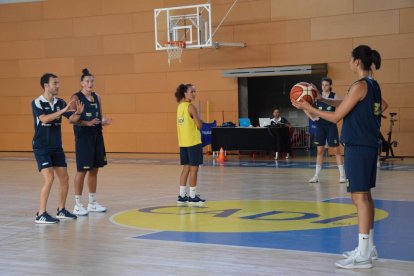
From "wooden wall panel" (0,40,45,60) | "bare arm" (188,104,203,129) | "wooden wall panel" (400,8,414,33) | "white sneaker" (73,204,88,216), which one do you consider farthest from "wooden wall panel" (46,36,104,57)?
"white sneaker" (73,204,88,216)

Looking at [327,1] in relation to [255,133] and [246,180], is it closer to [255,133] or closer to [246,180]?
[255,133]

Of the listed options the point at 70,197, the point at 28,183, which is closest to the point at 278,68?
the point at 28,183

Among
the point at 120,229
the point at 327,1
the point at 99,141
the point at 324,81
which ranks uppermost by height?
the point at 327,1

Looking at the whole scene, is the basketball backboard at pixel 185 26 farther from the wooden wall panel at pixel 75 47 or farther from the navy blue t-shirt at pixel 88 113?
the navy blue t-shirt at pixel 88 113

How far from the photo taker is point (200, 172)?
16.2 meters

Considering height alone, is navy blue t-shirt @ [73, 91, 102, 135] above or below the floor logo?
above

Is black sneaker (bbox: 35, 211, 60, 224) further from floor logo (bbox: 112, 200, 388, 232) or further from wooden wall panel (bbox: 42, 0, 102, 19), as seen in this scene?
wooden wall panel (bbox: 42, 0, 102, 19)

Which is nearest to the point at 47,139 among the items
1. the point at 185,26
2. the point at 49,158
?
the point at 49,158

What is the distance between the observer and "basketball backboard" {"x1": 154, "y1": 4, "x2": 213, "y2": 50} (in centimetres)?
2116

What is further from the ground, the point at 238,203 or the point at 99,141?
the point at 99,141

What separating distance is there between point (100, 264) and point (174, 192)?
5.83 m

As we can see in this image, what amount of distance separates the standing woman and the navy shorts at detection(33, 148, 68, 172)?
13.4 ft

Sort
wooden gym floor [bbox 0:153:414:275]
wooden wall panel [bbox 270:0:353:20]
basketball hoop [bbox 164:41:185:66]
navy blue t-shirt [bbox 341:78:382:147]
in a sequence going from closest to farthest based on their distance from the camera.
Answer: navy blue t-shirt [bbox 341:78:382:147] → wooden gym floor [bbox 0:153:414:275] → wooden wall panel [bbox 270:0:353:20] → basketball hoop [bbox 164:41:185:66]

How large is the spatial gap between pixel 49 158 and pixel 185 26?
43.4ft
